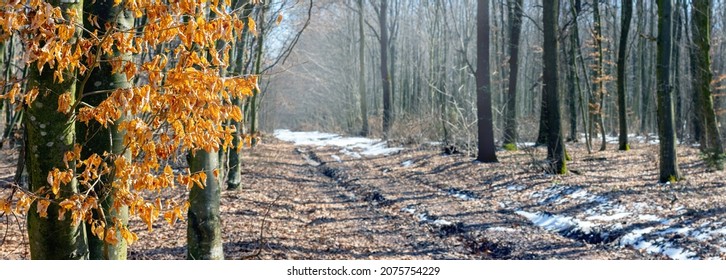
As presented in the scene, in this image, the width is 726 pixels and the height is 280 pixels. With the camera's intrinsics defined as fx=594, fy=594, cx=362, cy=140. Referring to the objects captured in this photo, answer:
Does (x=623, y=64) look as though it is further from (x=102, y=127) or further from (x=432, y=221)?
(x=102, y=127)

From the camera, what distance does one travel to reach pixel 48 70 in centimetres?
352

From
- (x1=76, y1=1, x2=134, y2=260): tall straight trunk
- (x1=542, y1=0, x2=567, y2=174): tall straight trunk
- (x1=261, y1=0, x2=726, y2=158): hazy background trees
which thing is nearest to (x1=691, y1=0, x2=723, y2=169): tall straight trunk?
(x1=261, y1=0, x2=726, y2=158): hazy background trees

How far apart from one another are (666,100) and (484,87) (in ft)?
18.1

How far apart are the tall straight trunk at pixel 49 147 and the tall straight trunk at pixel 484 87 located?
1302 cm

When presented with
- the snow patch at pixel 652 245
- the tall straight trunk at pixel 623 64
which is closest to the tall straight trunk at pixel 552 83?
the snow patch at pixel 652 245

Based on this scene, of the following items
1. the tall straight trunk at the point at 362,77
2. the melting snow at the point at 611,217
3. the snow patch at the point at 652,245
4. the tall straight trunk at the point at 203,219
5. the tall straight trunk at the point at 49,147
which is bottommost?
the snow patch at the point at 652,245

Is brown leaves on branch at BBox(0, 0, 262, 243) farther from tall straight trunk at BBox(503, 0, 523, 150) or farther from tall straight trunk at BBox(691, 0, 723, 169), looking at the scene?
tall straight trunk at BBox(503, 0, 523, 150)

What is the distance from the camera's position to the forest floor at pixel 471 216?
6926 mm

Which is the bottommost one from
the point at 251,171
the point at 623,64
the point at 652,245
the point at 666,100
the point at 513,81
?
the point at 652,245

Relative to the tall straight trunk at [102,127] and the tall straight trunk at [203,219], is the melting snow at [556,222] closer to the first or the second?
the tall straight trunk at [203,219]

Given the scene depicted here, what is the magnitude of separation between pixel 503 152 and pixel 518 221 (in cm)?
954

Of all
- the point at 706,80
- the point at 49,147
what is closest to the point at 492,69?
the point at 706,80

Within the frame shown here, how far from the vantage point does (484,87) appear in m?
16.0

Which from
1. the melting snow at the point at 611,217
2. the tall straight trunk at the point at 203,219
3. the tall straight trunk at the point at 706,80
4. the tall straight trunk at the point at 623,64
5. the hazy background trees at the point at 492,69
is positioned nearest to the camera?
the tall straight trunk at the point at 203,219
